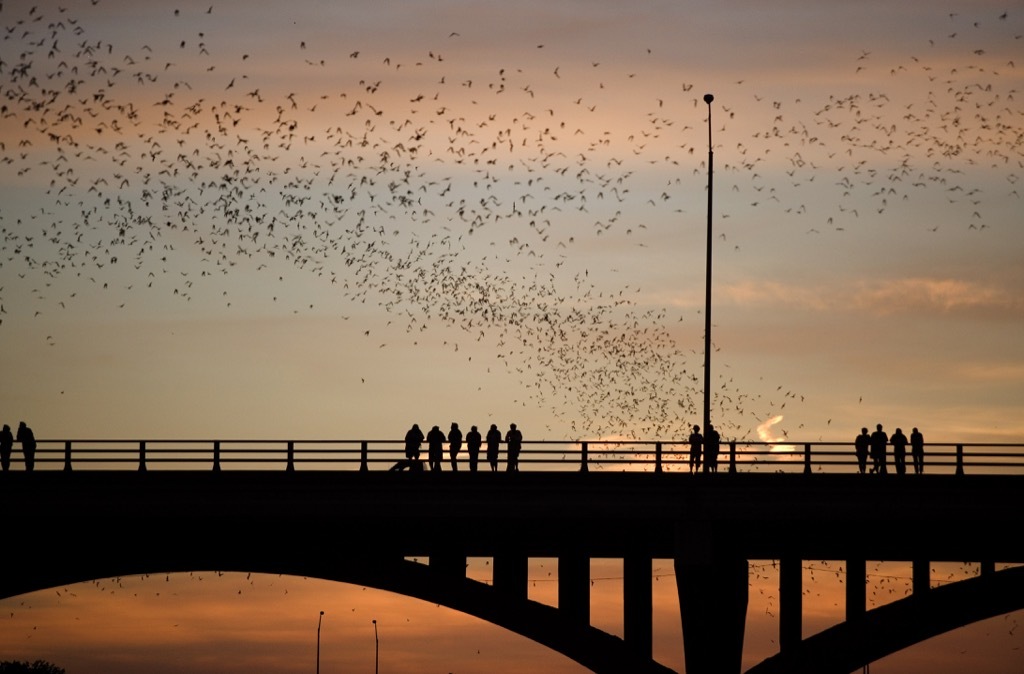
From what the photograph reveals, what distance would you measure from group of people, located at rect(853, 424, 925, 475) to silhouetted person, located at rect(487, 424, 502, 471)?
8.41 metres

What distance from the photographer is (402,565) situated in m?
41.3

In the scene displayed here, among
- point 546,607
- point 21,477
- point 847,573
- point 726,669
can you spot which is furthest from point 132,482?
point 847,573

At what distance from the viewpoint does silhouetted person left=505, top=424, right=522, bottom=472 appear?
41.5m

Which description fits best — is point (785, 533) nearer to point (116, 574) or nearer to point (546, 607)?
point (546, 607)

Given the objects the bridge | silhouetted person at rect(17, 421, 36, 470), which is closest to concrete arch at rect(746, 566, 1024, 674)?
the bridge

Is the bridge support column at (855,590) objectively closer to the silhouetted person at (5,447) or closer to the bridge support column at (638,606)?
the bridge support column at (638,606)

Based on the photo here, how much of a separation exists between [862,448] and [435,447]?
32.9 feet

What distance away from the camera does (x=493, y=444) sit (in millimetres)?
42844

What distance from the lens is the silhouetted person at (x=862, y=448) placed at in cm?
4169

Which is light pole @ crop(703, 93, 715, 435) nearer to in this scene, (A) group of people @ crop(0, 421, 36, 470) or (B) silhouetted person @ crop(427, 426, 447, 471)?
(B) silhouetted person @ crop(427, 426, 447, 471)

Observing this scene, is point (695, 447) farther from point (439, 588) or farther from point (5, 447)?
point (5, 447)

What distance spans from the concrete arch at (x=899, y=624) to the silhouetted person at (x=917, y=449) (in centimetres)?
319

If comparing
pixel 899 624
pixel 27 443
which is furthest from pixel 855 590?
pixel 27 443

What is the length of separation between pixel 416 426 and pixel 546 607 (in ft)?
18.3
